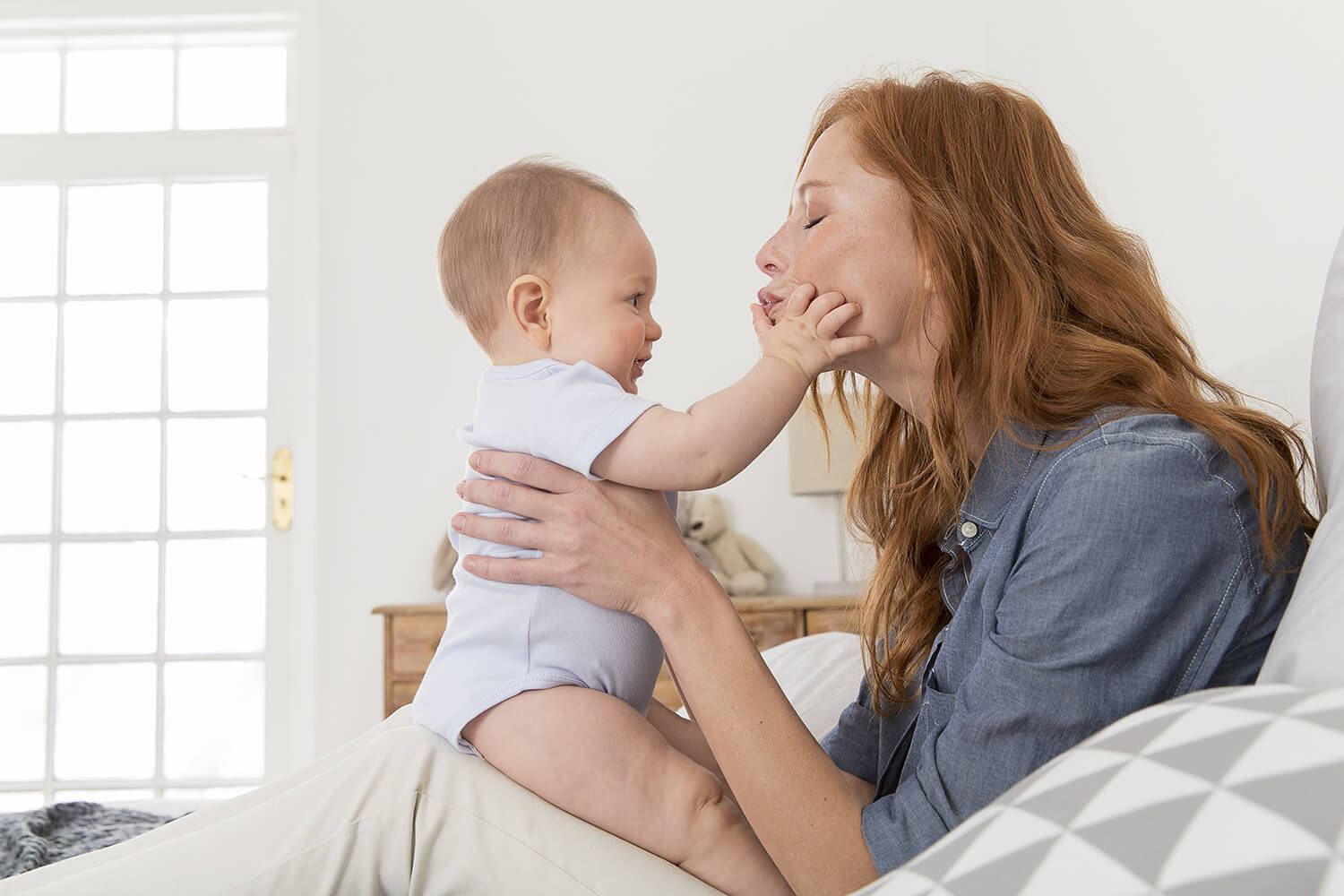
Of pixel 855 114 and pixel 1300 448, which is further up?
pixel 855 114

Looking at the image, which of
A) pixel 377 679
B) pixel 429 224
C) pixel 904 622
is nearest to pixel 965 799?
pixel 904 622

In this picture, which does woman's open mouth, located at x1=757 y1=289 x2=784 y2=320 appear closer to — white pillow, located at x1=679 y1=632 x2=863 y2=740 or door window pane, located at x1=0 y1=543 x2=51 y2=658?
white pillow, located at x1=679 y1=632 x2=863 y2=740

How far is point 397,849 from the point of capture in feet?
2.87

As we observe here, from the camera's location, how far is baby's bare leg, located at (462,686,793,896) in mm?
891

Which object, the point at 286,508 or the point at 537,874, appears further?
the point at 286,508

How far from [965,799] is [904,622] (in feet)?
1.40

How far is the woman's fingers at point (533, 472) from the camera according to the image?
102cm

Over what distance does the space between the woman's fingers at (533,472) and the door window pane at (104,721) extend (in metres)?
3.27

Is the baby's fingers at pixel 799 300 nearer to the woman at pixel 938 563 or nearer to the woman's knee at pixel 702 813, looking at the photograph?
the woman at pixel 938 563

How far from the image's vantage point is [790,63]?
3781mm

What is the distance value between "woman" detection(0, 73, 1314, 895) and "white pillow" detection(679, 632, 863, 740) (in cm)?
22

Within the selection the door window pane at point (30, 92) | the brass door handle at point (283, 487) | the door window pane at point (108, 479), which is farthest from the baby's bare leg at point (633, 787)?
the door window pane at point (30, 92)

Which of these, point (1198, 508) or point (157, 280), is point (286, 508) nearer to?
point (157, 280)

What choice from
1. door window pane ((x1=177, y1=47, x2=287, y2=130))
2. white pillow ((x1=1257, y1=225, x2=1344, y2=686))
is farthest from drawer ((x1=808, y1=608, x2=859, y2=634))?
door window pane ((x1=177, y1=47, x2=287, y2=130))
